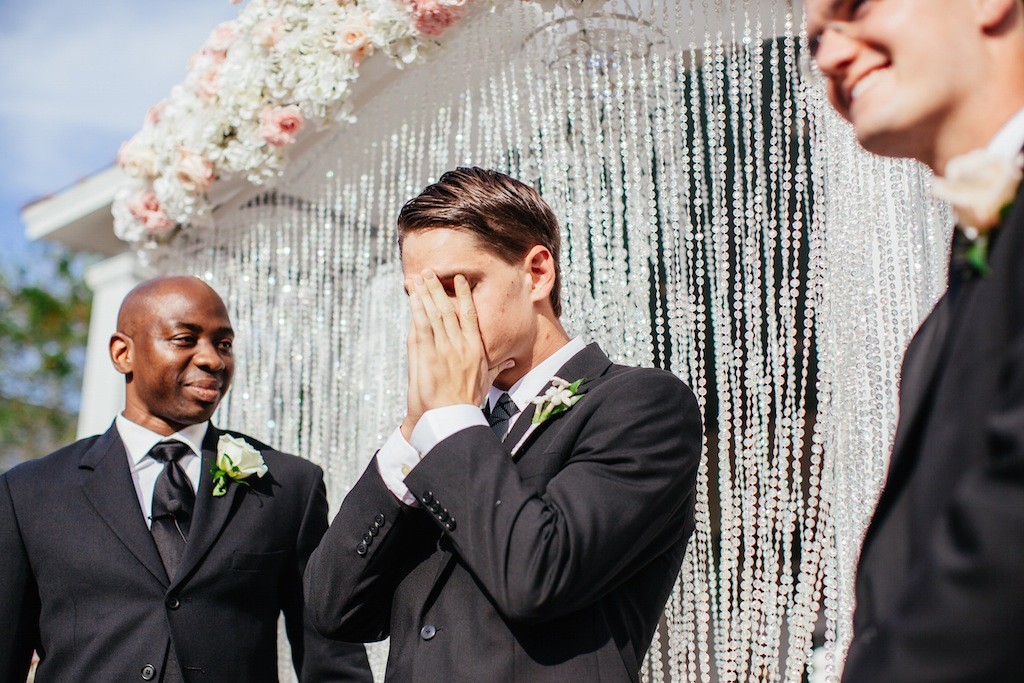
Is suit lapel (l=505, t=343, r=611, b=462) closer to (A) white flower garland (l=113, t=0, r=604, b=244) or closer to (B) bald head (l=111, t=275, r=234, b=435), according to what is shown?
(B) bald head (l=111, t=275, r=234, b=435)

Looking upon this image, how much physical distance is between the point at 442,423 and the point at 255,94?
2865 millimetres

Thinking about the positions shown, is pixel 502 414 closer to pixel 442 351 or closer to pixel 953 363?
pixel 442 351

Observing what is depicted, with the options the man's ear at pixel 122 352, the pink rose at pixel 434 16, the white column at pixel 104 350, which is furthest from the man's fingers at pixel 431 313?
the white column at pixel 104 350

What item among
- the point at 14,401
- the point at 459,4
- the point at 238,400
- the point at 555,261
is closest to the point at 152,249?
the point at 238,400

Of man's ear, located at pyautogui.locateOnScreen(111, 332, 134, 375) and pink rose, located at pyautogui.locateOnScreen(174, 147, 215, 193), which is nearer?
man's ear, located at pyautogui.locateOnScreen(111, 332, 134, 375)

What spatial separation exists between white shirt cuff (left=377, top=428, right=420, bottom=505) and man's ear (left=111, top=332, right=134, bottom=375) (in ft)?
5.08

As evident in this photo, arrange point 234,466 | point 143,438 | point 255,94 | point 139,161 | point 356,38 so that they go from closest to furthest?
point 234,466
point 143,438
point 356,38
point 255,94
point 139,161

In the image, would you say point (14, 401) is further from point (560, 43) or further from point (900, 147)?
point (900, 147)

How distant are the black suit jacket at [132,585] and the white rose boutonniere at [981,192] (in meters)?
2.23

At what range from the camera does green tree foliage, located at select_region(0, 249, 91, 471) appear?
18.3 m

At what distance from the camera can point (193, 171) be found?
4445 mm

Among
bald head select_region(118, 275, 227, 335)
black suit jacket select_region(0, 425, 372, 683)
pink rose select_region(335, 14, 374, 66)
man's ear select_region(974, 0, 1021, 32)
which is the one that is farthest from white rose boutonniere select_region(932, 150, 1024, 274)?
pink rose select_region(335, 14, 374, 66)

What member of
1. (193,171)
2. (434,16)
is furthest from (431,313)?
(193,171)

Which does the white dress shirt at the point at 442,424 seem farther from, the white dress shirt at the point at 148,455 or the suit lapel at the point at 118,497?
Answer: the white dress shirt at the point at 148,455
